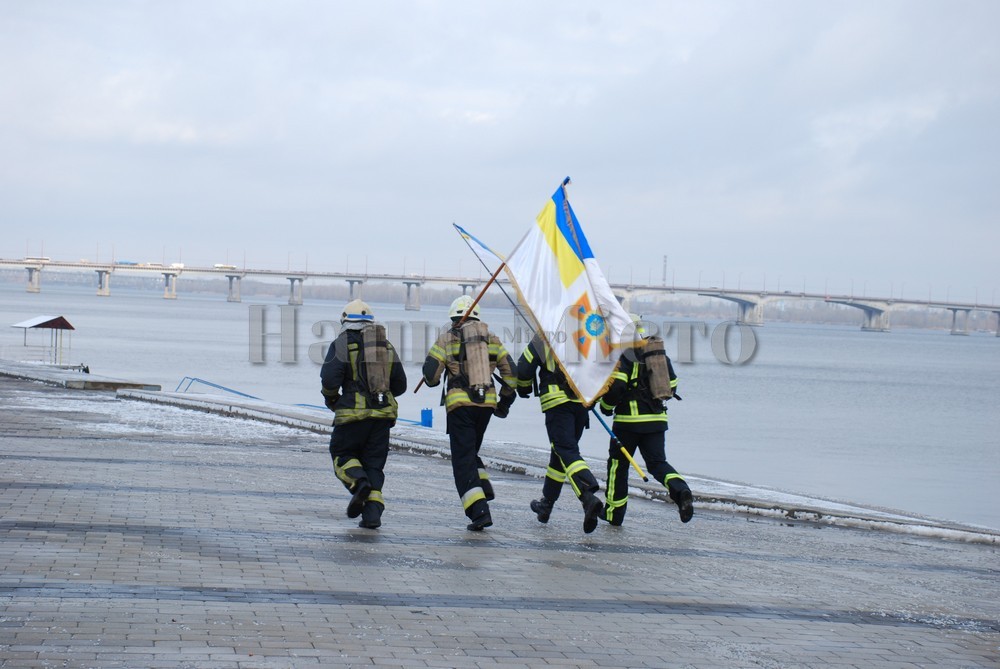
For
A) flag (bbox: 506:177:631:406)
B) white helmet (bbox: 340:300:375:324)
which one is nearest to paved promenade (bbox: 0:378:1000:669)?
flag (bbox: 506:177:631:406)

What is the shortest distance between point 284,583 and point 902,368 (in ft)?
334

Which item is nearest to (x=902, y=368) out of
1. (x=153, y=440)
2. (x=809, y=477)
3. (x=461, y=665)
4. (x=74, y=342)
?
(x=74, y=342)

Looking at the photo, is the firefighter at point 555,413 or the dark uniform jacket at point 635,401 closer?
the firefighter at point 555,413

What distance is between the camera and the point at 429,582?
24.3 feet

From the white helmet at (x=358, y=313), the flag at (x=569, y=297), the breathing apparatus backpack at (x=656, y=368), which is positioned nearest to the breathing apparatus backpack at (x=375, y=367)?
the white helmet at (x=358, y=313)

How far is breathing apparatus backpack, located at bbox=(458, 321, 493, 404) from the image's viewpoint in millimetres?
9547

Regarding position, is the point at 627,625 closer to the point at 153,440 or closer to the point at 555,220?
the point at 555,220

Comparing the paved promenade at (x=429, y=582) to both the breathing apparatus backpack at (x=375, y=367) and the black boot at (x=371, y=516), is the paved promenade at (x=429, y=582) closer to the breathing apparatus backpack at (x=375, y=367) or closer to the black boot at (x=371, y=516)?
the black boot at (x=371, y=516)

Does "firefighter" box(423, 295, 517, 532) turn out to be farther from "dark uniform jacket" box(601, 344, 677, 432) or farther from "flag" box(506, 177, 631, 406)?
"dark uniform jacket" box(601, 344, 677, 432)

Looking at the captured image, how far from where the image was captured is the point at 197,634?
5805mm

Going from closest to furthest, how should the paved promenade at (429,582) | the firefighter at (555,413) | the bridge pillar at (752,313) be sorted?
the paved promenade at (429,582) → the firefighter at (555,413) → the bridge pillar at (752,313)

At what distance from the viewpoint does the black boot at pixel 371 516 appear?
9148mm

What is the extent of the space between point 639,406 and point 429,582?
3350 millimetres

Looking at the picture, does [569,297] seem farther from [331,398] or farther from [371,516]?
[371,516]
